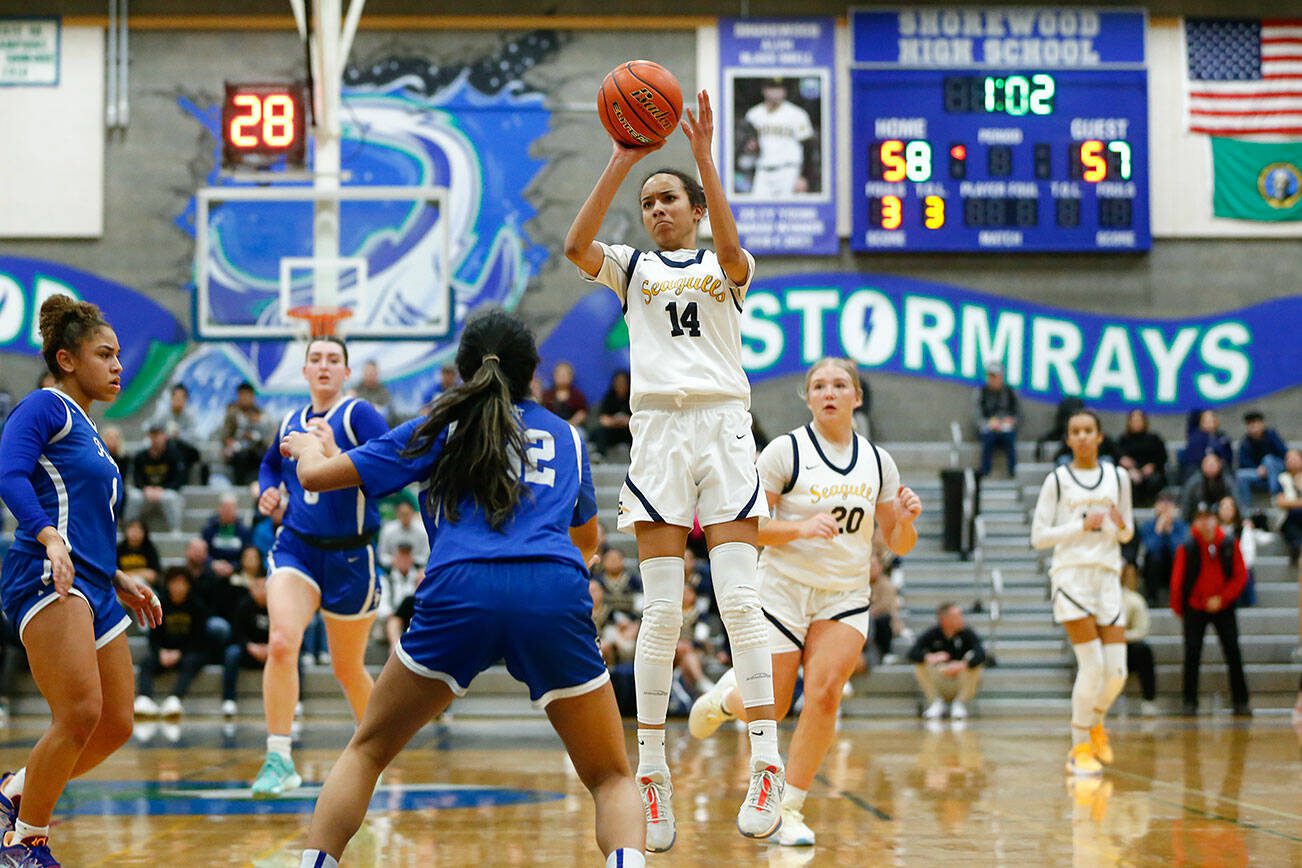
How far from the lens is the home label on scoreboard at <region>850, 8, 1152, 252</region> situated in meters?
19.2

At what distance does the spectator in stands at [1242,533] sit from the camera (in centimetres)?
1617

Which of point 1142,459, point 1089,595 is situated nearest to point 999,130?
point 1142,459

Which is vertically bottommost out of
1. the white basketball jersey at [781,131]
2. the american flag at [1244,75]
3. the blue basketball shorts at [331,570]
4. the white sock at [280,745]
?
the white sock at [280,745]

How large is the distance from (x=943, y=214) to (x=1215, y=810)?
13.6m

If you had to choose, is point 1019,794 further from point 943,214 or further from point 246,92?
point 943,214

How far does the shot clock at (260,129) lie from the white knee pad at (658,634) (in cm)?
941

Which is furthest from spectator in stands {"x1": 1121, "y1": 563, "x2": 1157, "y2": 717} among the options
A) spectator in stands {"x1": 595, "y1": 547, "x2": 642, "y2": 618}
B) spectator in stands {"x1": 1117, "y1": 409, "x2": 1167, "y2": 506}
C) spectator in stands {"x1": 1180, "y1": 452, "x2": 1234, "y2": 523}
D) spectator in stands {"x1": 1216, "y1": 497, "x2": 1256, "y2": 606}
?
spectator in stands {"x1": 595, "y1": 547, "x2": 642, "y2": 618}

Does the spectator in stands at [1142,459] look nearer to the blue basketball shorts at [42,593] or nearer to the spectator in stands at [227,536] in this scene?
the spectator in stands at [227,536]

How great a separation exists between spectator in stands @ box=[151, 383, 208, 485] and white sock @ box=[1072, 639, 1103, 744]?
39.7 ft

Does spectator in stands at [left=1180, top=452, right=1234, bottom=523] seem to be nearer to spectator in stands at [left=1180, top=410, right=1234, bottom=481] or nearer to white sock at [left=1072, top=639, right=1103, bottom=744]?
spectator in stands at [left=1180, top=410, right=1234, bottom=481]

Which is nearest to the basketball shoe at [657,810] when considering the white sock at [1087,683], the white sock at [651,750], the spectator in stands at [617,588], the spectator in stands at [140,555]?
the white sock at [651,750]

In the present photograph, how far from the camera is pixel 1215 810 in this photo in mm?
6840

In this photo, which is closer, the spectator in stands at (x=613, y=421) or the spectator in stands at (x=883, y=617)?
the spectator in stands at (x=883, y=617)

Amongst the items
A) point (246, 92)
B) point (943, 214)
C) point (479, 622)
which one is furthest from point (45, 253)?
point (479, 622)
